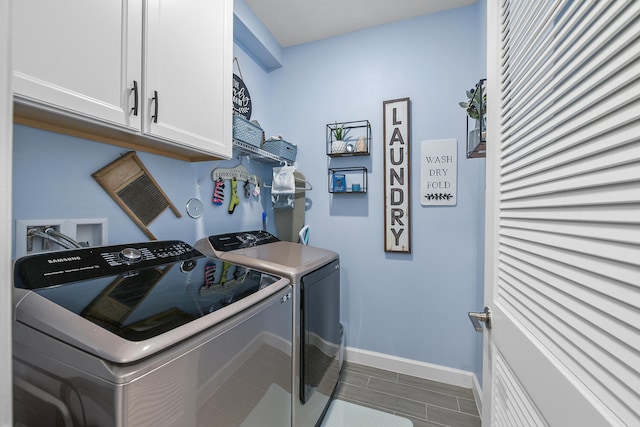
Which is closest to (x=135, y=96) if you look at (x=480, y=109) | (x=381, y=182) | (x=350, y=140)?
(x=480, y=109)

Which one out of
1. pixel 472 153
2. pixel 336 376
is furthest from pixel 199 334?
pixel 472 153

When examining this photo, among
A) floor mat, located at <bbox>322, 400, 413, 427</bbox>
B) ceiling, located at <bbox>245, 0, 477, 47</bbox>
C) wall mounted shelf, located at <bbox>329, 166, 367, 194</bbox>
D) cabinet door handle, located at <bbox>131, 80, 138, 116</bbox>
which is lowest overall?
floor mat, located at <bbox>322, 400, 413, 427</bbox>

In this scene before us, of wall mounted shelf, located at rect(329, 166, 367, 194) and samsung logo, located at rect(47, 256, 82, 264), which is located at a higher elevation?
wall mounted shelf, located at rect(329, 166, 367, 194)

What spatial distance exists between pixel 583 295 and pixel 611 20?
455mm

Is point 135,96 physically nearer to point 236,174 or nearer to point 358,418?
point 236,174

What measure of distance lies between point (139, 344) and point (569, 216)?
0.93 meters

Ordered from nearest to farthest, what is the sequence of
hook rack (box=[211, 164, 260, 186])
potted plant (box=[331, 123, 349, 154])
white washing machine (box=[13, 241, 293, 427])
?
white washing machine (box=[13, 241, 293, 427])
hook rack (box=[211, 164, 260, 186])
potted plant (box=[331, 123, 349, 154])

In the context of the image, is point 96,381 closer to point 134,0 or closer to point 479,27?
point 134,0

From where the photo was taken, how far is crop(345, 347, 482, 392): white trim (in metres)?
1.93

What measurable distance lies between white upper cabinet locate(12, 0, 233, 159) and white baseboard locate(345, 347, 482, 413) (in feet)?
6.33

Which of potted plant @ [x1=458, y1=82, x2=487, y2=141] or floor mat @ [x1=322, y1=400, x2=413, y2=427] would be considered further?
floor mat @ [x1=322, y1=400, x2=413, y2=427]

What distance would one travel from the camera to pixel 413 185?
208 cm

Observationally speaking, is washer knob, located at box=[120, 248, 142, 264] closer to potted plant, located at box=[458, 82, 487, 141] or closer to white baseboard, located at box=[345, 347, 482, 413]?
potted plant, located at box=[458, 82, 487, 141]

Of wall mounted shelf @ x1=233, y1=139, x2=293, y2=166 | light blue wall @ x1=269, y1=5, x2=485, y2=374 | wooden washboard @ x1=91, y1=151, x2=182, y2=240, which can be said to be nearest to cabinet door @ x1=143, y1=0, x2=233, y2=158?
wall mounted shelf @ x1=233, y1=139, x2=293, y2=166
